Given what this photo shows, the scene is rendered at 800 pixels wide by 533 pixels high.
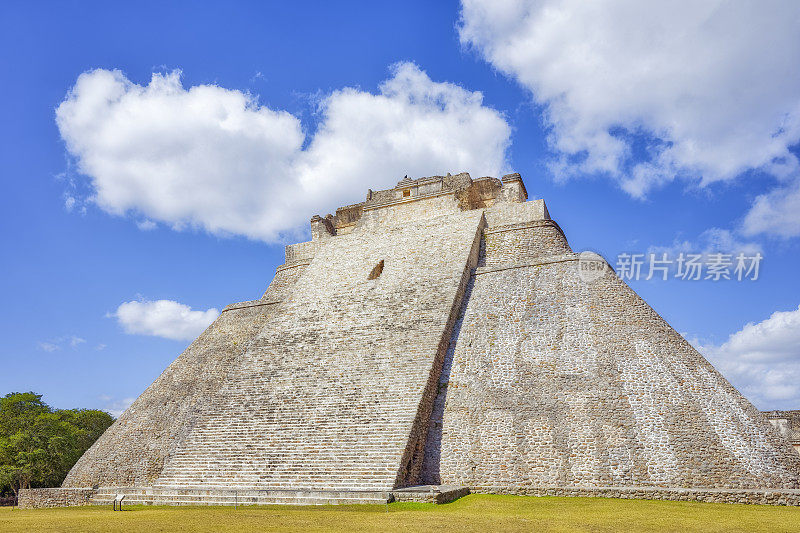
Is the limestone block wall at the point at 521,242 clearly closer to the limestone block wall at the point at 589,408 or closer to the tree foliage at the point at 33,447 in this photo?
the limestone block wall at the point at 589,408

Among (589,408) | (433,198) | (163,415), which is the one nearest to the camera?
(589,408)

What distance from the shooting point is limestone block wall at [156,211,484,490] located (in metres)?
9.47

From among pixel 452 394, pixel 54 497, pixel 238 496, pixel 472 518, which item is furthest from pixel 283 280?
pixel 472 518

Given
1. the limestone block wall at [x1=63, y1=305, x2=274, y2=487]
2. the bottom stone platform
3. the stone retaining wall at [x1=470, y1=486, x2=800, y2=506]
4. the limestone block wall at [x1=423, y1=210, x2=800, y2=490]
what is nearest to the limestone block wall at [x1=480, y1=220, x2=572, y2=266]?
the limestone block wall at [x1=423, y1=210, x2=800, y2=490]

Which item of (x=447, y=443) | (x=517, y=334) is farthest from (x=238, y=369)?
(x=517, y=334)

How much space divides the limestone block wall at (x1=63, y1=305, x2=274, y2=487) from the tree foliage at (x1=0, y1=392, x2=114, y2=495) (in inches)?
307

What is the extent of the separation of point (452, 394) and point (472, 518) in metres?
3.57

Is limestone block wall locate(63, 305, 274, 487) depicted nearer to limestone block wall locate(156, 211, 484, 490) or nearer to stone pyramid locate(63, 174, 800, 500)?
stone pyramid locate(63, 174, 800, 500)

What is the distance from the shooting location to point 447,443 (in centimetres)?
977

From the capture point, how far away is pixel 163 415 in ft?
41.6

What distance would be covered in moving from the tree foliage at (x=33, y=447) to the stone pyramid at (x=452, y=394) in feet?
26.8

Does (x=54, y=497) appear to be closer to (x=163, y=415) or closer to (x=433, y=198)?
(x=163, y=415)

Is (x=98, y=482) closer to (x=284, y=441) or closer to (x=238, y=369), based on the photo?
(x=238, y=369)

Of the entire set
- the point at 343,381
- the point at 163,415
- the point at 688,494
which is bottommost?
the point at 688,494
